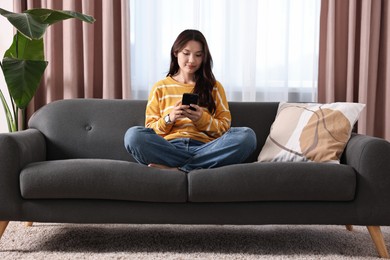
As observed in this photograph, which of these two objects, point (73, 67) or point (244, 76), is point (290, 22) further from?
point (73, 67)

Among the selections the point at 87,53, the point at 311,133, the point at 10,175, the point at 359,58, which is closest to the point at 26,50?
the point at 87,53

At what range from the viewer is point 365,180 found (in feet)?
7.07

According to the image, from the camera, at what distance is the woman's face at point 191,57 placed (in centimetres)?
264

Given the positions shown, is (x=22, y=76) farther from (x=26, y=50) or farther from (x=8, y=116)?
(x=8, y=116)

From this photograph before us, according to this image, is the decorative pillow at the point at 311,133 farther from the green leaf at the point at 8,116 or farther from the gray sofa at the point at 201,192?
the green leaf at the point at 8,116

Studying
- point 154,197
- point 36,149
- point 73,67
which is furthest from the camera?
point 73,67

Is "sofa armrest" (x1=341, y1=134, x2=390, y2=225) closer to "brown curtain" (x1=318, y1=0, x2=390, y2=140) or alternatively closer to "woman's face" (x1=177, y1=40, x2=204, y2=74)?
"woman's face" (x1=177, y1=40, x2=204, y2=74)

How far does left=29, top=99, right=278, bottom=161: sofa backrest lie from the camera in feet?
8.82

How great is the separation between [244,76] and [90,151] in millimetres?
1207

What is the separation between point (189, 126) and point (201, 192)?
20.6 inches

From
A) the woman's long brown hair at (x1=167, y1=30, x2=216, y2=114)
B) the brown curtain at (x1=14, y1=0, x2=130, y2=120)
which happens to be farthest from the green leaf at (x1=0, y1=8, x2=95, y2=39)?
the woman's long brown hair at (x1=167, y1=30, x2=216, y2=114)

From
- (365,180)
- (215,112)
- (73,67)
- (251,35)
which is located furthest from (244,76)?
(365,180)

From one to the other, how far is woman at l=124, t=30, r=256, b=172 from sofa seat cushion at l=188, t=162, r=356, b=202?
0.21m

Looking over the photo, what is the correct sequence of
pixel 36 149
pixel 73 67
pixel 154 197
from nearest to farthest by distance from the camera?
pixel 154 197, pixel 36 149, pixel 73 67
